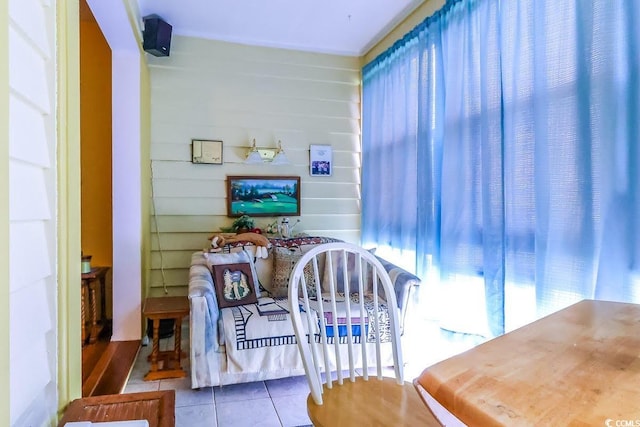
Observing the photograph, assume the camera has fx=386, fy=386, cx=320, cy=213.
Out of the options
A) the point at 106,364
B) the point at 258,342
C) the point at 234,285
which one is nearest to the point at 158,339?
the point at 106,364

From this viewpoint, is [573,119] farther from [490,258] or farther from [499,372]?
[499,372]

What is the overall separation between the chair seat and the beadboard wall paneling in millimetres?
2567

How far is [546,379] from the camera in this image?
71cm

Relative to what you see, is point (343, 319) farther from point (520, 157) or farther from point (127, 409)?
point (127, 409)

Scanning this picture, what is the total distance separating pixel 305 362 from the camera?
1.32 meters

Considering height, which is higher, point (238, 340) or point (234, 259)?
point (234, 259)

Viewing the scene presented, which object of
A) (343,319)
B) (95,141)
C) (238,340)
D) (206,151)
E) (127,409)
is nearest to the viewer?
(127,409)

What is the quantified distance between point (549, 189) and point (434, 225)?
94cm

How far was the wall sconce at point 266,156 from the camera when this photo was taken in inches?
146

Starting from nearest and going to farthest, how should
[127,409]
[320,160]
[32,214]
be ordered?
[32,214], [127,409], [320,160]

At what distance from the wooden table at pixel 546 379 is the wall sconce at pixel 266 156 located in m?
3.08

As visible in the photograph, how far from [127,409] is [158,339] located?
1.52 meters

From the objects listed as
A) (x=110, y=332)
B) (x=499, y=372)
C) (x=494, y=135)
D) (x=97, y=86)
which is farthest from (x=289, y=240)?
(x=499, y=372)

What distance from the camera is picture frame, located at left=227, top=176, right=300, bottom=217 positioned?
372 cm
